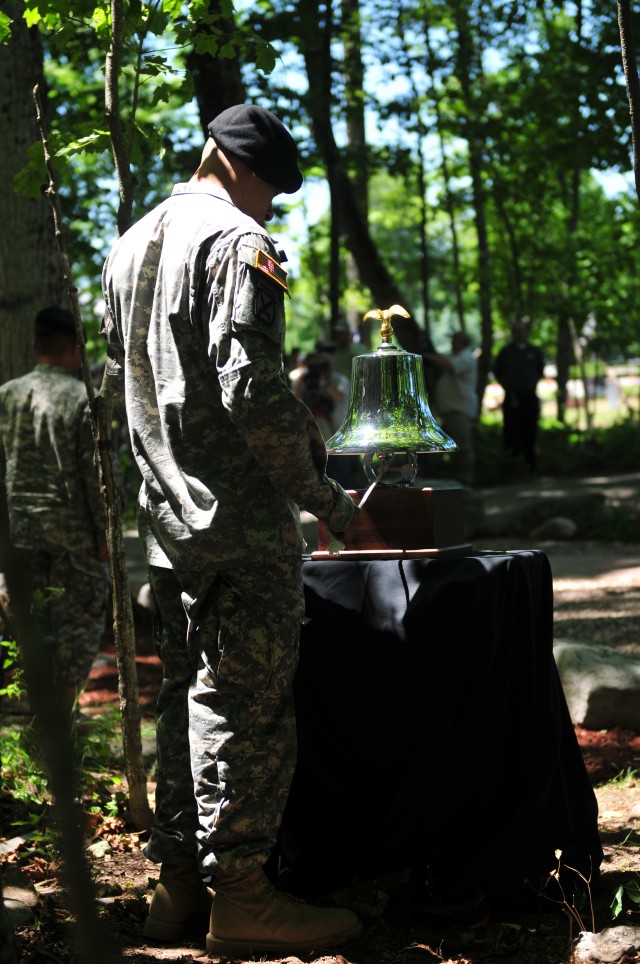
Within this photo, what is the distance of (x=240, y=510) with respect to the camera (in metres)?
2.94

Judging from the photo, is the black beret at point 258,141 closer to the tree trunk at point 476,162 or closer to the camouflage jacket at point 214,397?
the camouflage jacket at point 214,397

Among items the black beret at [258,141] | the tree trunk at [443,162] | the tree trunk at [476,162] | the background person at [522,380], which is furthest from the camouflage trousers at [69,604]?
the tree trunk at [443,162]

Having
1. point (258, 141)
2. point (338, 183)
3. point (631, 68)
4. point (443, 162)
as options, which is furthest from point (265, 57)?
point (443, 162)

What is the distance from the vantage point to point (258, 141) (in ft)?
10.00

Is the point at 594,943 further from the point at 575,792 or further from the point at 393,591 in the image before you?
the point at 393,591

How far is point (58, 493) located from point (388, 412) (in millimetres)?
2151

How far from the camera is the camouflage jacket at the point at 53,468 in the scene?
5.09m

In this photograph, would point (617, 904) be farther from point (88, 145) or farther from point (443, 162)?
point (443, 162)

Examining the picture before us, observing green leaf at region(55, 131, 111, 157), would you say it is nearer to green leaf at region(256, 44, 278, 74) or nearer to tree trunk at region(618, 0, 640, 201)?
green leaf at region(256, 44, 278, 74)

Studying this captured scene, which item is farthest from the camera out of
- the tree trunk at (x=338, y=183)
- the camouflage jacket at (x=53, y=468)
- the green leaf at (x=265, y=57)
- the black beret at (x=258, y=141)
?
the tree trunk at (x=338, y=183)

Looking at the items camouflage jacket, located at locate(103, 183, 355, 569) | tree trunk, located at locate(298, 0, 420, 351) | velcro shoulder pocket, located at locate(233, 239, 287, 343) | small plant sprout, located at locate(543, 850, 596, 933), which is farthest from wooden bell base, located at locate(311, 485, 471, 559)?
tree trunk, located at locate(298, 0, 420, 351)

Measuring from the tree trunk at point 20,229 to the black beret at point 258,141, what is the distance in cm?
357

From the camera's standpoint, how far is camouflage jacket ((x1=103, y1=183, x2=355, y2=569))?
2.83m

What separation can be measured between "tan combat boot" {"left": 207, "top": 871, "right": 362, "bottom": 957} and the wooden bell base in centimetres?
102
